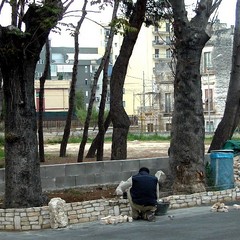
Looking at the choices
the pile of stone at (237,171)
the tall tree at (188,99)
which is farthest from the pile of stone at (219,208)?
the pile of stone at (237,171)

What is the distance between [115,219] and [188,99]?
14.4 ft

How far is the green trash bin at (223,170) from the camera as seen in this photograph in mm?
15613

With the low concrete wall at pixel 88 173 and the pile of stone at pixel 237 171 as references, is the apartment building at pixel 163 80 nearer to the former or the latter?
the pile of stone at pixel 237 171

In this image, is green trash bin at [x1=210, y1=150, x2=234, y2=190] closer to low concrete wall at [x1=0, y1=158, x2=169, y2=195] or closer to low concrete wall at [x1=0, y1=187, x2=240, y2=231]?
low concrete wall at [x1=0, y1=158, x2=169, y2=195]

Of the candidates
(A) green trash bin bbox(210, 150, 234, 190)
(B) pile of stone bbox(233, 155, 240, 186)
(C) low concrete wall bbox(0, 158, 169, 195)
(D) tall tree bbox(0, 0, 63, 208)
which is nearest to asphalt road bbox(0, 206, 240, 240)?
(D) tall tree bbox(0, 0, 63, 208)

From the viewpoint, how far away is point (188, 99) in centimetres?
1496

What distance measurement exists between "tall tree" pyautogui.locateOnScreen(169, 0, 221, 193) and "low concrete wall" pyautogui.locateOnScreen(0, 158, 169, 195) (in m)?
2.00

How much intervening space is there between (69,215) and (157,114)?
60392mm

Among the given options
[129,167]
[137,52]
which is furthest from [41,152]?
[137,52]

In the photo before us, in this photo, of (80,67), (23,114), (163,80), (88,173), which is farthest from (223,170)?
(80,67)

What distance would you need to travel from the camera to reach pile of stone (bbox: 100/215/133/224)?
38.8 feet

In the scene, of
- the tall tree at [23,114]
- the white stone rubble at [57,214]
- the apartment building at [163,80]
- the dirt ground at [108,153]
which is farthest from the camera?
the apartment building at [163,80]

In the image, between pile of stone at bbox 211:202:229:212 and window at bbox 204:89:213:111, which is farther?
window at bbox 204:89:213:111

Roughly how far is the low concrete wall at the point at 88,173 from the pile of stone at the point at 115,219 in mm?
3457
